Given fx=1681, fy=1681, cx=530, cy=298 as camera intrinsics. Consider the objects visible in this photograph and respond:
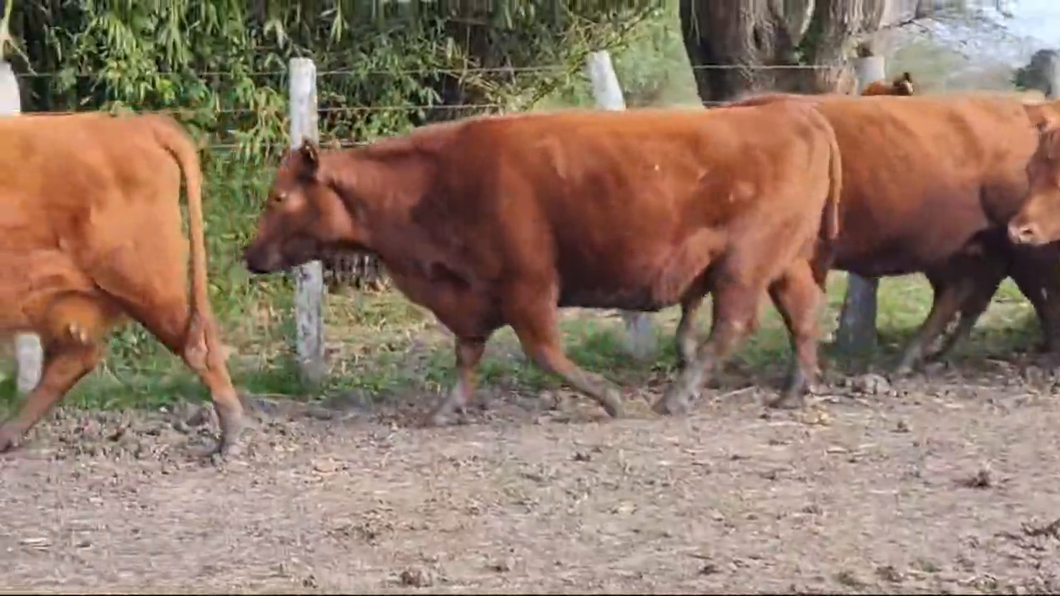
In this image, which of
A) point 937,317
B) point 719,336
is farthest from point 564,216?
point 937,317

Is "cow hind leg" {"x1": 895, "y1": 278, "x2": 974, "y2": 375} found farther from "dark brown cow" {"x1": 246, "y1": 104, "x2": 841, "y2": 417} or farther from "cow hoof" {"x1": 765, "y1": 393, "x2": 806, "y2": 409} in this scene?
"dark brown cow" {"x1": 246, "y1": 104, "x2": 841, "y2": 417}

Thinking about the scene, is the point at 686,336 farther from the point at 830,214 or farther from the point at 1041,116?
the point at 1041,116

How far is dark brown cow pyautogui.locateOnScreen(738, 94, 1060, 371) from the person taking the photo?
8492 mm

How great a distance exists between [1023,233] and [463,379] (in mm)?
2819

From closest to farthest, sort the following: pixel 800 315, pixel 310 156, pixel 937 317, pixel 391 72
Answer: pixel 310 156
pixel 800 315
pixel 937 317
pixel 391 72

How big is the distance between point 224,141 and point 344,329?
57.5 inches

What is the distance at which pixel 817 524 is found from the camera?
17.4 feet

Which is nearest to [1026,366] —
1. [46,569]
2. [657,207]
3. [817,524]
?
[657,207]

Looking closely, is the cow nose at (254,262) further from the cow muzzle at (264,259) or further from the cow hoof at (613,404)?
the cow hoof at (613,404)

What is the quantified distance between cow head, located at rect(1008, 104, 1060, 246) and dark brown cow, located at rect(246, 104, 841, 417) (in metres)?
1.08

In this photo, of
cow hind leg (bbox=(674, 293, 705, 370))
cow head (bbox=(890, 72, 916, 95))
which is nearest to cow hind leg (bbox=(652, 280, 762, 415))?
cow hind leg (bbox=(674, 293, 705, 370))

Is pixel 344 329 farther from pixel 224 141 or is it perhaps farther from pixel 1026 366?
pixel 1026 366

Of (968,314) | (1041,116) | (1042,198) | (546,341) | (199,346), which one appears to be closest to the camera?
(199,346)

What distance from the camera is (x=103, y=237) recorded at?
6.74m
